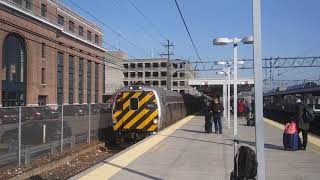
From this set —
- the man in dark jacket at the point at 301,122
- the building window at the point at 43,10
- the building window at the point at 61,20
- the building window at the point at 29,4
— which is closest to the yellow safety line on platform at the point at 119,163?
the man in dark jacket at the point at 301,122

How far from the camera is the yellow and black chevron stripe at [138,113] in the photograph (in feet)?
76.2

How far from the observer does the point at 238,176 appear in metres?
7.25

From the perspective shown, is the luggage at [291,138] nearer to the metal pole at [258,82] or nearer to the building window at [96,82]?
the metal pole at [258,82]

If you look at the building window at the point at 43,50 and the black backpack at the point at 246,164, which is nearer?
the black backpack at the point at 246,164

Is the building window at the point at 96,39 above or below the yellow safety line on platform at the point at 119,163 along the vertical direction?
above

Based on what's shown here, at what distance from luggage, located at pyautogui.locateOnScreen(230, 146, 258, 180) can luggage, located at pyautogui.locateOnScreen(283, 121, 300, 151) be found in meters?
8.66

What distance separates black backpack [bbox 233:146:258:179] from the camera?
7.10m

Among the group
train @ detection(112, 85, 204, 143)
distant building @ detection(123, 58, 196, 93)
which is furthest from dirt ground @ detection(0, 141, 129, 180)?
distant building @ detection(123, 58, 196, 93)

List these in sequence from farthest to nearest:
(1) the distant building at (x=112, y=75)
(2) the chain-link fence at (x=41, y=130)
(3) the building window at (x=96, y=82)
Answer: (1) the distant building at (x=112, y=75) → (3) the building window at (x=96, y=82) → (2) the chain-link fence at (x=41, y=130)

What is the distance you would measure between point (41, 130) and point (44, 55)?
50864 millimetres

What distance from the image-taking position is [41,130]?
15.9 metres

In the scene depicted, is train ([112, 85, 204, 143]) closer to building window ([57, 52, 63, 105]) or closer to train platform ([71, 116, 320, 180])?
train platform ([71, 116, 320, 180])

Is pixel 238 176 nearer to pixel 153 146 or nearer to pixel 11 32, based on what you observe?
pixel 153 146

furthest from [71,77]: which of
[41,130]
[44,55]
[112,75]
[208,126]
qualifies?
[41,130]
